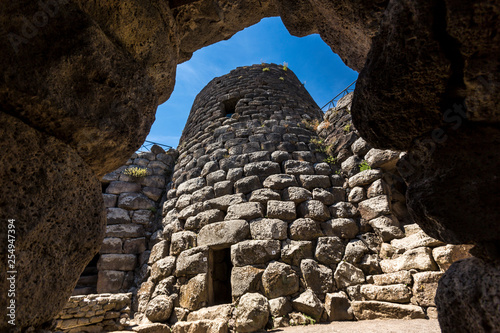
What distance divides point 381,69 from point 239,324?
3.03 m

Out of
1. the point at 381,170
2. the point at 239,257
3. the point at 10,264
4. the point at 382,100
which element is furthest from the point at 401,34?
the point at 381,170

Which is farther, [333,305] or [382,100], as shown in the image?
[333,305]

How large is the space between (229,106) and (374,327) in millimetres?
5467

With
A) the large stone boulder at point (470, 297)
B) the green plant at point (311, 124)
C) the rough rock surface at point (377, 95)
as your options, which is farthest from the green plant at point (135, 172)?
the large stone boulder at point (470, 297)

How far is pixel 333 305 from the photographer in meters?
3.16

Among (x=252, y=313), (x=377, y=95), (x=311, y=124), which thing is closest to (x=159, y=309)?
(x=252, y=313)

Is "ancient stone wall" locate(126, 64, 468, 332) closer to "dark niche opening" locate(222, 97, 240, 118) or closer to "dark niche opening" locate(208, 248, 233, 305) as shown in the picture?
"dark niche opening" locate(208, 248, 233, 305)

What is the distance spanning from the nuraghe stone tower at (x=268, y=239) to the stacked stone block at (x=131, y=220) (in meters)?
0.02

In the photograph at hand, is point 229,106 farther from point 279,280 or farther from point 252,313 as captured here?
point 252,313

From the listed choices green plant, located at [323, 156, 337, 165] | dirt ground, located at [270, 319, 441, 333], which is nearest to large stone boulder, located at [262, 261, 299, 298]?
dirt ground, located at [270, 319, 441, 333]

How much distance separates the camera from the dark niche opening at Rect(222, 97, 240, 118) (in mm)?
6680

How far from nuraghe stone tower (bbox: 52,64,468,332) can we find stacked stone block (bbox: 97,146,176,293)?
0.07ft

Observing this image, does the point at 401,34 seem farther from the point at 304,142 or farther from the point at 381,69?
the point at 304,142

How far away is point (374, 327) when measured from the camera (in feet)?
8.75
